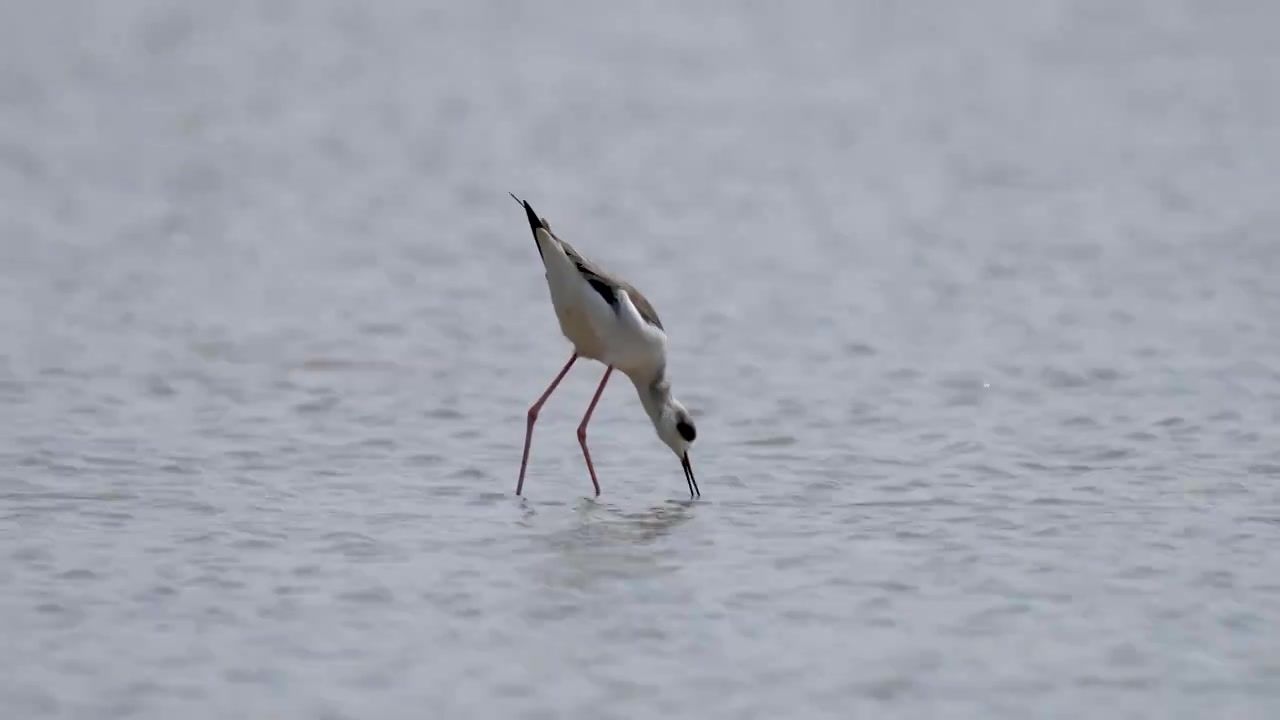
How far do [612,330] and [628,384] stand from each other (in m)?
2.08

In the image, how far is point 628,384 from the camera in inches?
371

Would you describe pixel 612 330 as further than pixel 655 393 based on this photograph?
No

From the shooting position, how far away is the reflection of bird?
23.7 feet

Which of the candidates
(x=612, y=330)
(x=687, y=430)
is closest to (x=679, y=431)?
(x=687, y=430)

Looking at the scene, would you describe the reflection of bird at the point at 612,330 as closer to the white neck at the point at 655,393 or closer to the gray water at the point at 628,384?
the white neck at the point at 655,393

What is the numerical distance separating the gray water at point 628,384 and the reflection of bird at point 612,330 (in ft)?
0.64

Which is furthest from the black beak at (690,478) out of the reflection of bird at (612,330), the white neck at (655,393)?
the white neck at (655,393)

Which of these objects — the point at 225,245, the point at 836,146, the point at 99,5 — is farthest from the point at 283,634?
the point at 99,5

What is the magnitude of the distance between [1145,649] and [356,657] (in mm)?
1946

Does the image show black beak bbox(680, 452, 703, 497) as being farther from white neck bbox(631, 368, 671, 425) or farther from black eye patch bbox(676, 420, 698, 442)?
white neck bbox(631, 368, 671, 425)

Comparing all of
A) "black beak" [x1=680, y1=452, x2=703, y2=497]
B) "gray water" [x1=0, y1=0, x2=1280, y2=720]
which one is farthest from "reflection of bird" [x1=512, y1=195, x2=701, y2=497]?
"gray water" [x1=0, y1=0, x2=1280, y2=720]

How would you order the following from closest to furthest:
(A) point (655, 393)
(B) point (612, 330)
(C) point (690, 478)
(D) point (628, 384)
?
1. (C) point (690, 478)
2. (B) point (612, 330)
3. (A) point (655, 393)
4. (D) point (628, 384)

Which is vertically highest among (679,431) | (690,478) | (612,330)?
(612,330)

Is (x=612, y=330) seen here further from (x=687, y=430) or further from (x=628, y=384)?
(x=628, y=384)
